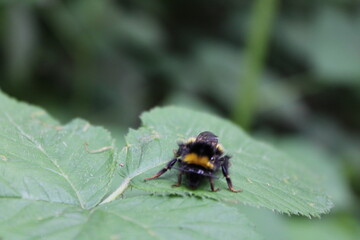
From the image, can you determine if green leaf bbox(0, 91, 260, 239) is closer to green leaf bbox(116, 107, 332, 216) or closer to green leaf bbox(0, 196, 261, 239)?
green leaf bbox(0, 196, 261, 239)

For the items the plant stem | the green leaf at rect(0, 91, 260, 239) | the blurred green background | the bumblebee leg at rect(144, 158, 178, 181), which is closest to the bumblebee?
the bumblebee leg at rect(144, 158, 178, 181)

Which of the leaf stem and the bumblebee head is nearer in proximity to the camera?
the leaf stem

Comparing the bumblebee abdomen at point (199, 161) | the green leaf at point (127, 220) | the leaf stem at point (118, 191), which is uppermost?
the bumblebee abdomen at point (199, 161)

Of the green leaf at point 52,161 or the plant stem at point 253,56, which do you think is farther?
the plant stem at point 253,56

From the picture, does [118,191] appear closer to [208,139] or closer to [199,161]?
[199,161]

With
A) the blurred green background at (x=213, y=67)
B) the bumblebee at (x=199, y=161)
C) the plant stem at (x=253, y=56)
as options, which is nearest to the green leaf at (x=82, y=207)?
the bumblebee at (x=199, y=161)

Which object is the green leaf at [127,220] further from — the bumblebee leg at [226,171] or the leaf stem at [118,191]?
the bumblebee leg at [226,171]

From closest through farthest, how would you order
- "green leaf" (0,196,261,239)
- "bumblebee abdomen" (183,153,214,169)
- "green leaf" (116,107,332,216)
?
"green leaf" (0,196,261,239) < "green leaf" (116,107,332,216) < "bumblebee abdomen" (183,153,214,169)
